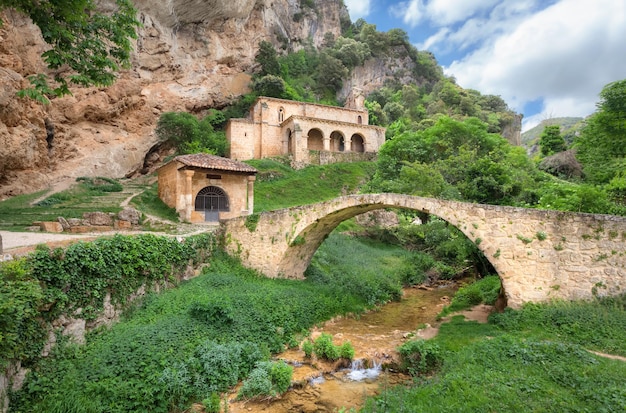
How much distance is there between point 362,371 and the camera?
27.6 ft

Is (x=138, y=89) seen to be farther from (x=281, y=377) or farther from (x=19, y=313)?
(x=281, y=377)

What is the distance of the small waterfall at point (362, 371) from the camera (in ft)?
26.6

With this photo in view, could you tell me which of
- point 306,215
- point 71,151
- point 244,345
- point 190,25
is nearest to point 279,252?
point 306,215

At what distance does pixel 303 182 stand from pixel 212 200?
1254 cm

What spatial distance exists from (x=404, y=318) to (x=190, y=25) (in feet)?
116

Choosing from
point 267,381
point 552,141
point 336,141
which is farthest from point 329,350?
point 336,141

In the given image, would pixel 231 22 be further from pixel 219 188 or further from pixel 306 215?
pixel 306 215

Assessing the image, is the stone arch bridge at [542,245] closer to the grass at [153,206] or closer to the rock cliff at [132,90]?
the grass at [153,206]

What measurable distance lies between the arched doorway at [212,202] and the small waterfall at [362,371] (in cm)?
1158

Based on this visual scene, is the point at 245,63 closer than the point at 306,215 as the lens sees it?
No

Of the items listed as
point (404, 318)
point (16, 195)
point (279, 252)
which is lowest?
point (404, 318)

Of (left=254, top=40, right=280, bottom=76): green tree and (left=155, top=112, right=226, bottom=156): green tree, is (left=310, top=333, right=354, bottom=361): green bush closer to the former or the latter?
(left=155, top=112, right=226, bottom=156): green tree

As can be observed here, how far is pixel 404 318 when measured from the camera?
486 inches

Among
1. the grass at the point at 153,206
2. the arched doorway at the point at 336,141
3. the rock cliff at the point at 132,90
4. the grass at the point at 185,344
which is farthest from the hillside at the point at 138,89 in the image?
the grass at the point at 185,344
